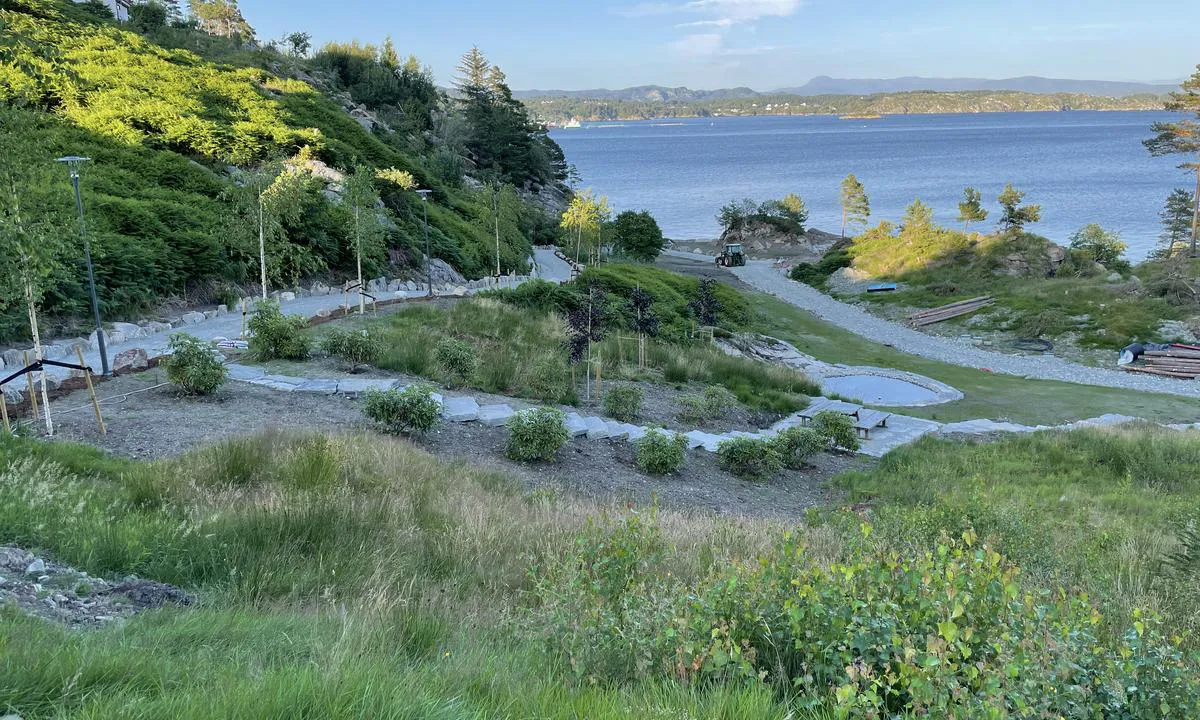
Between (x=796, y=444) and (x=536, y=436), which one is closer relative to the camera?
(x=536, y=436)

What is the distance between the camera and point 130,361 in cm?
1127

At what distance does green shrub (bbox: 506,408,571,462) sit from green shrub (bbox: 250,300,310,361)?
5.17 m

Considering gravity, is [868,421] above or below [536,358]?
below

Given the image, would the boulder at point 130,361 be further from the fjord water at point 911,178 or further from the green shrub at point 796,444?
the fjord water at point 911,178

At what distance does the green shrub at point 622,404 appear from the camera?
496 inches

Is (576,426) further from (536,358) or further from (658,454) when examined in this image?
(536,358)

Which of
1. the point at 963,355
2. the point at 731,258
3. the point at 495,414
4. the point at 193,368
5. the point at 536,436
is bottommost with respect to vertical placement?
the point at 963,355

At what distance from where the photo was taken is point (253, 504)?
541cm

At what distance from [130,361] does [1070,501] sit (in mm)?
13633

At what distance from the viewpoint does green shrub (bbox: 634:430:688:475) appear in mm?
9914

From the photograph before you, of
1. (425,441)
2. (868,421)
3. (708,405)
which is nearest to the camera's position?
(425,441)

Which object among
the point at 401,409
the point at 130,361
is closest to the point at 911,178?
the point at 401,409

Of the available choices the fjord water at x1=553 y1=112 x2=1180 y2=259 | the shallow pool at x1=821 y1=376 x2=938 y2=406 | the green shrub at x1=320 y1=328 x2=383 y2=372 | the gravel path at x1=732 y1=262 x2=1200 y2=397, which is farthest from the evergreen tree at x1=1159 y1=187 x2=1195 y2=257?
the green shrub at x1=320 y1=328 x2=383 y2=372

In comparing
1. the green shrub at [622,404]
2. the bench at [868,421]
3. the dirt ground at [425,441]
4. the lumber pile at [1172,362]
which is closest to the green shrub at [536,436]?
the dirt ground at [425,441]
